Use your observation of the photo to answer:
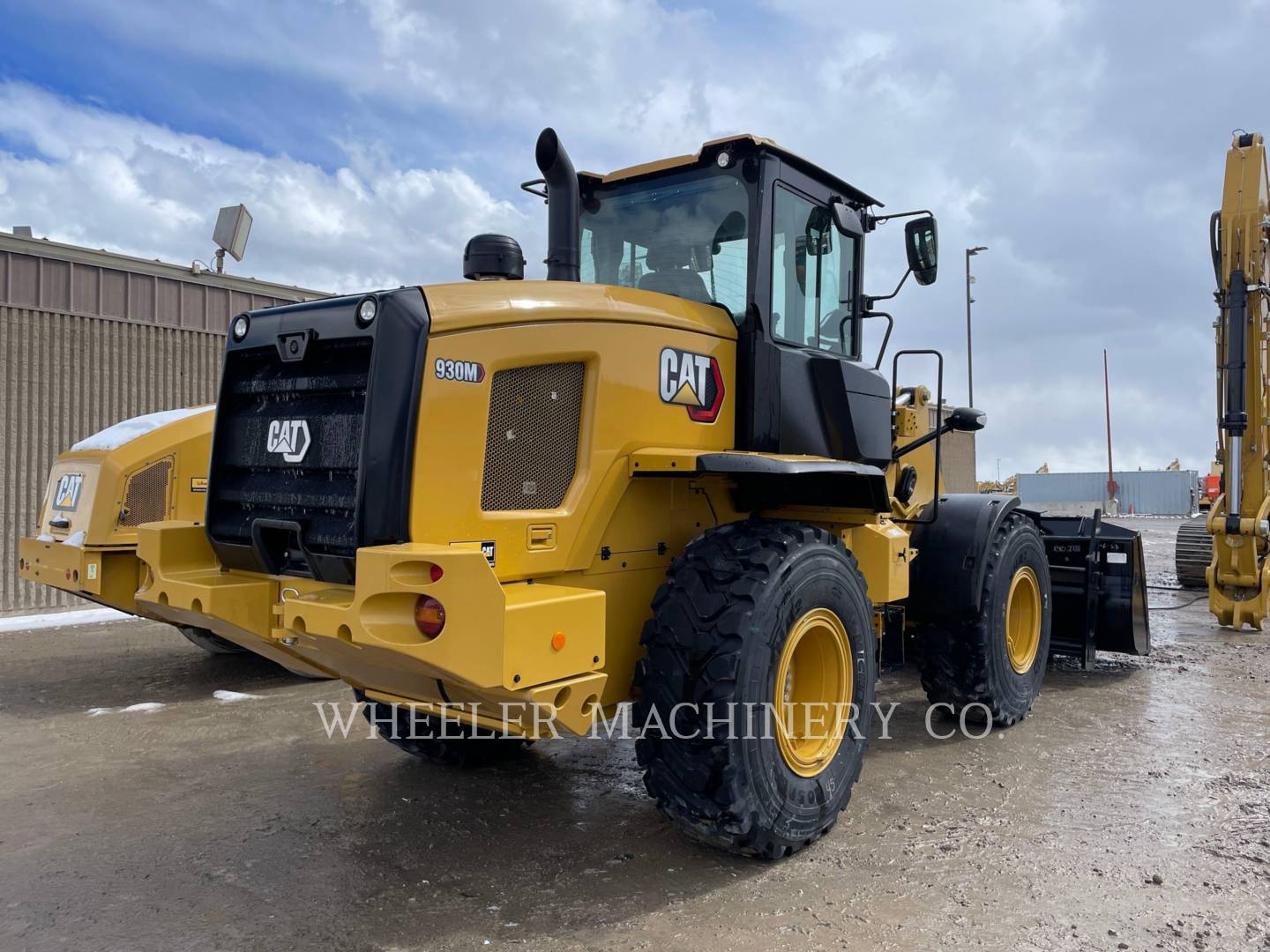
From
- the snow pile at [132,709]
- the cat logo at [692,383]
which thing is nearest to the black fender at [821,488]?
the cat logo at [692,383]

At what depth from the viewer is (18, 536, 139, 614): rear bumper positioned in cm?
657

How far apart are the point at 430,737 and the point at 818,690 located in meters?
2.01

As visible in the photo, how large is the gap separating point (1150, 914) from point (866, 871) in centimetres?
96

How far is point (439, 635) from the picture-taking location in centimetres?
296

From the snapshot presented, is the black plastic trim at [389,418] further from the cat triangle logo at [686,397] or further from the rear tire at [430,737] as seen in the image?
the rear tire at [430,737]

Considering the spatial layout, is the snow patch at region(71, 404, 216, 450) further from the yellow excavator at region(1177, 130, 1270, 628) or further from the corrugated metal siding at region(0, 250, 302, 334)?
the yellow excavator at region(1177, 130, 1270, 628)

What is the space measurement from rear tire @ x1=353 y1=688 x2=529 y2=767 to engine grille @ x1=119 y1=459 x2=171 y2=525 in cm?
290

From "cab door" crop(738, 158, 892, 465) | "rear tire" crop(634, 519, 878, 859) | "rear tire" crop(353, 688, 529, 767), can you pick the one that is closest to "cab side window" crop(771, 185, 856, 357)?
"cab door" crop(738, 158, 892, 465)

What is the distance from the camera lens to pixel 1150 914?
129 inches

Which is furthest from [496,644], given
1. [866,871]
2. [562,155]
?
[562,155]

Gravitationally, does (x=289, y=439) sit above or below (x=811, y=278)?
below

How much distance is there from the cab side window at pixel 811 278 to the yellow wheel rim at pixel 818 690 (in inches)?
55.0

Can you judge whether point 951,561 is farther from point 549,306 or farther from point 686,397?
point 549,306

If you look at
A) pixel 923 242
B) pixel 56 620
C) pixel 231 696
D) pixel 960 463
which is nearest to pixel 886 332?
pixel 923 242
